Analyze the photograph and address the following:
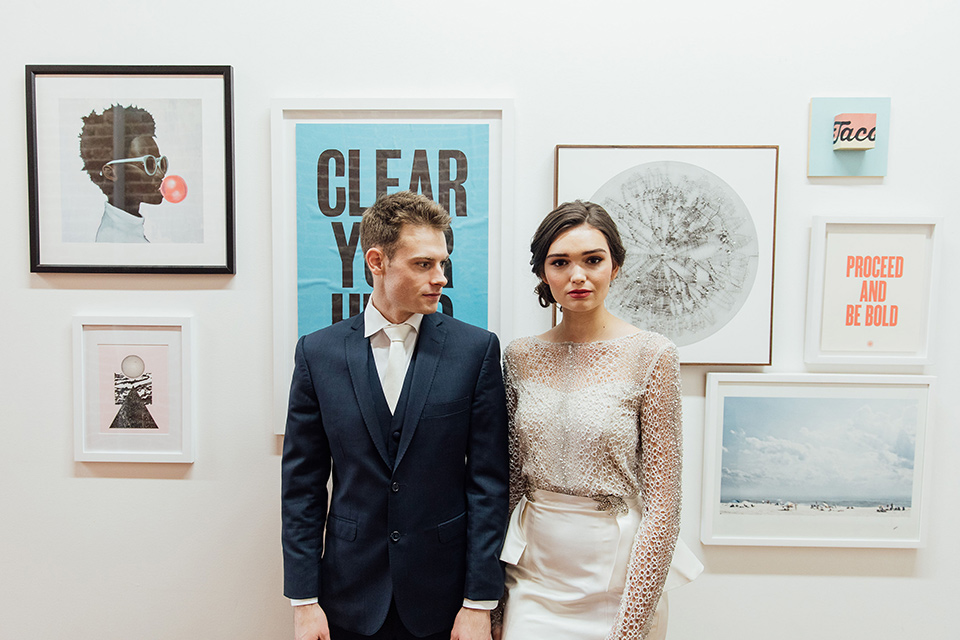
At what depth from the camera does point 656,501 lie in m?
1.17

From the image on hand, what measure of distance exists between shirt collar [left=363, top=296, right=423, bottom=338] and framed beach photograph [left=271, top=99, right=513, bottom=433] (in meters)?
0.30

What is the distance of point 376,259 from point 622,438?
637 mm

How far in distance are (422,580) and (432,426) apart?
12.8 inches

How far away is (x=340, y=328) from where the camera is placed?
4.18 feet

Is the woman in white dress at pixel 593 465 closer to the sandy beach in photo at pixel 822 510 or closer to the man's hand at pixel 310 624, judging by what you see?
the man's hand at pixel 310 624

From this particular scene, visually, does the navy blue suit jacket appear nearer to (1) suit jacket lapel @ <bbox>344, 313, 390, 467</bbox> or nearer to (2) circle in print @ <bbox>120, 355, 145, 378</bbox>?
(1) suit jacket lapel @ <bbox>344, 313, 390, 467</bbox>

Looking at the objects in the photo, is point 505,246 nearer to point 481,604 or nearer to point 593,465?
point 593,465

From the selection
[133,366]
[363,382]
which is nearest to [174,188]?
[133,366]

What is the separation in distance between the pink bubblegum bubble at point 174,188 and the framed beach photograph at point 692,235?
1030mm

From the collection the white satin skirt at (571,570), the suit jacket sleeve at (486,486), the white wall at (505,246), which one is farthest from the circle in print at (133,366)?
the white satin skirt at (571,570)

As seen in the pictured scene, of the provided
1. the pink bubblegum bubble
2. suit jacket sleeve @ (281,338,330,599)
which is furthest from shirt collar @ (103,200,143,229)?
suit jacket sleeve @ (281,338,330,599)

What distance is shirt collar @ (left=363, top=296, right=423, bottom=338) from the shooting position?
4.08ft

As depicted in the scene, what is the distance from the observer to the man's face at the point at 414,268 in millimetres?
1185

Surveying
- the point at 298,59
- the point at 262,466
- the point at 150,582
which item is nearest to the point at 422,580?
the point at 262,466
